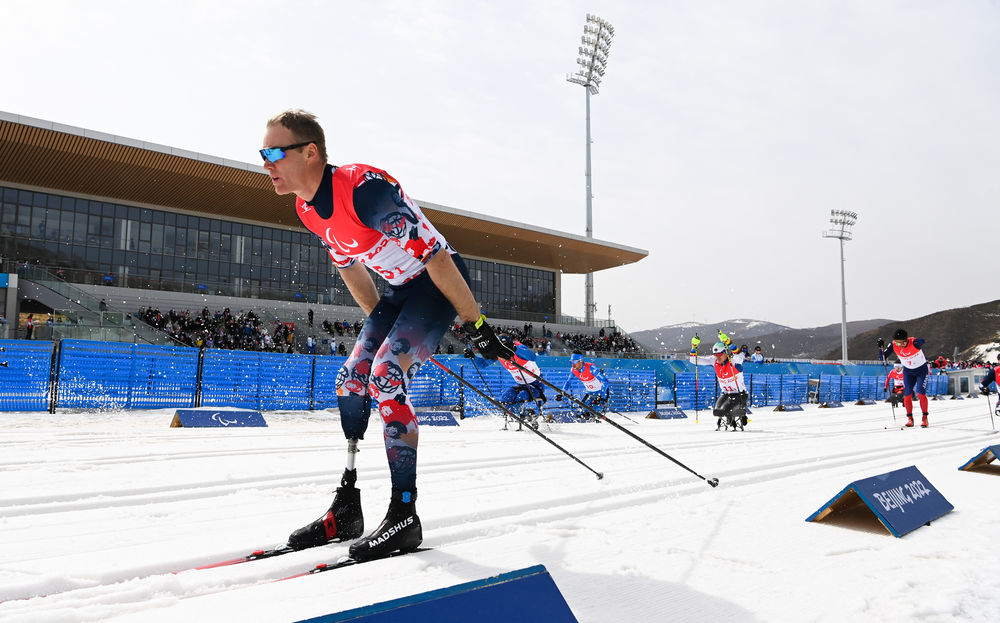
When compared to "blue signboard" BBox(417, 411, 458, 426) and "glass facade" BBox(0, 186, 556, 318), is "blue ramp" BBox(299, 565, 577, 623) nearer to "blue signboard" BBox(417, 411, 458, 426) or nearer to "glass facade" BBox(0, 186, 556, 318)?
"blue signboard" BBox(417, 411, 458, 426)

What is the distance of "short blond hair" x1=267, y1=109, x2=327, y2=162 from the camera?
8.57 feet

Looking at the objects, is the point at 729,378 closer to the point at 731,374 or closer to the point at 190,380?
the point at 731,374

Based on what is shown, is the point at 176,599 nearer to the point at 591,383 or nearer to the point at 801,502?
the point at 801,502

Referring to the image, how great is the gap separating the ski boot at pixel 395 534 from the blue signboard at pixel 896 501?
2154mm

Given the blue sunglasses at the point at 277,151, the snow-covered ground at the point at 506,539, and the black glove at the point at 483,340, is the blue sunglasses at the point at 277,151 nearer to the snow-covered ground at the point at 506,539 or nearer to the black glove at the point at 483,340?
the black glove at the point at 483,340

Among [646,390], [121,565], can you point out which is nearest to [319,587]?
[121,565]

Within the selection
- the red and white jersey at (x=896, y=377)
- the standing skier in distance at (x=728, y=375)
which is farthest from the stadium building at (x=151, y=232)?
the red and white jersey at (x=896, y=377)

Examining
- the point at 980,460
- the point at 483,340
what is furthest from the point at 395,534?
the point at 980,460

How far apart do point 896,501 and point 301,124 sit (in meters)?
3.57

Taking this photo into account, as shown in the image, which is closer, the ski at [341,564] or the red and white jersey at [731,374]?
the ski at [341,564]

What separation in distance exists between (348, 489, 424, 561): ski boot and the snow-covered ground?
0.29 ft

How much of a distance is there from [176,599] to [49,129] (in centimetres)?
3415

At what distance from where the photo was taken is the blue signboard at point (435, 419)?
10883mm

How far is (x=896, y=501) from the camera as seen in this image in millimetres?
3252
